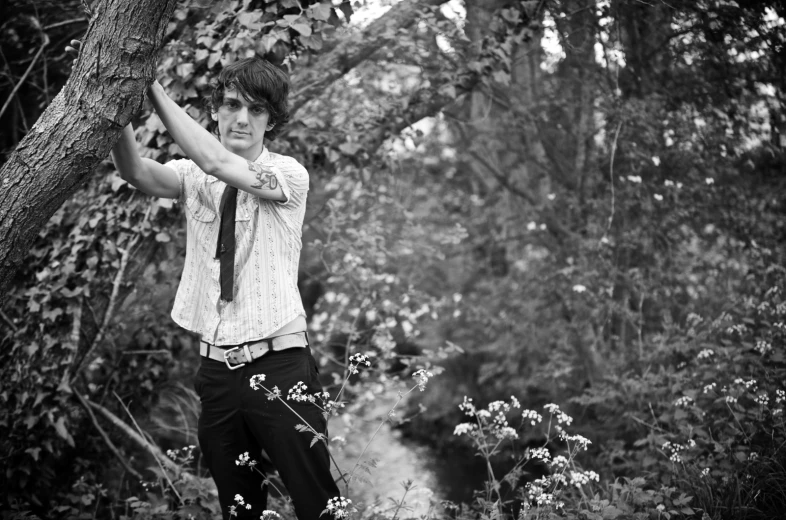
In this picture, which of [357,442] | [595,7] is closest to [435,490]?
[357,442]

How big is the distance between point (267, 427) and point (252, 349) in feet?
0.82

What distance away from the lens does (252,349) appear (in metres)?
2.29

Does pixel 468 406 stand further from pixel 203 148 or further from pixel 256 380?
pixel 203 148

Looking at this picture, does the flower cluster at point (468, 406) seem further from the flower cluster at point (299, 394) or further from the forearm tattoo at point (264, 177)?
the forearm tattoo at point (264, 177)

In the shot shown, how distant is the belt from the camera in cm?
229

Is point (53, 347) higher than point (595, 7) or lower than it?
lower

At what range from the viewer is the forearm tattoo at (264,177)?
2219 millimetres

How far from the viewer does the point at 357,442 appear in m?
6.43

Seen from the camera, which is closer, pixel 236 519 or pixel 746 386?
pixel 236 519

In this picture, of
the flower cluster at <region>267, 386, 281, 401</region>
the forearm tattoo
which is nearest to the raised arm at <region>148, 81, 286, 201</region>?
the forearm tattoo

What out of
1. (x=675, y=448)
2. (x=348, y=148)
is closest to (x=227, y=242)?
(x=348, y=148)

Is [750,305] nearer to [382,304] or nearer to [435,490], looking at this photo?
[382,304]

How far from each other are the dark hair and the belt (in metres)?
0.76

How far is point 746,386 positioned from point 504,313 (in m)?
3.80
